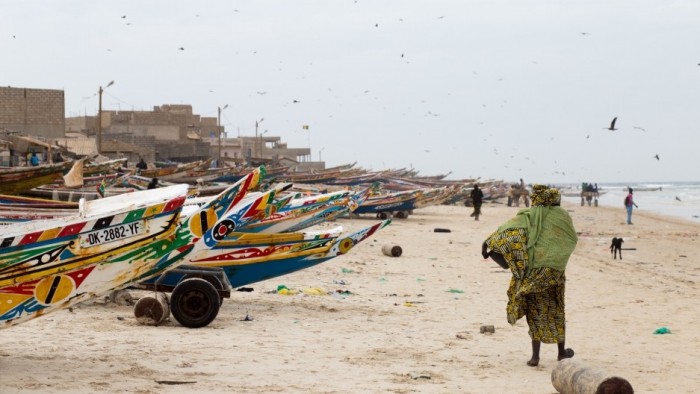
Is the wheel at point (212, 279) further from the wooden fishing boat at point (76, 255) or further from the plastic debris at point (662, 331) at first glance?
the plastic debris at point (662, 331)

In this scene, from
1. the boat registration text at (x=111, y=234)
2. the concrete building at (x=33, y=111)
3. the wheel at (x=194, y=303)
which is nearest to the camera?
the boat registration text at (x=111, y=234)

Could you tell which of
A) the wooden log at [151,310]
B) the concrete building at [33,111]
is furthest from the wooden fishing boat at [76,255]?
the concrete building at [33,111]

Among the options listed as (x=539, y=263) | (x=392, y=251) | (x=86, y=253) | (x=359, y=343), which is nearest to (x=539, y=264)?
(x=539, y=263)

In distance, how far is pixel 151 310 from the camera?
10070mm

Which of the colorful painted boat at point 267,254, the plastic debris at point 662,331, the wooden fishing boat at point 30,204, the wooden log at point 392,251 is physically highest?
the wooden fishing boat at point 30,204

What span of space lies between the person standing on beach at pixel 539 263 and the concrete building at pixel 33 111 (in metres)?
40.6

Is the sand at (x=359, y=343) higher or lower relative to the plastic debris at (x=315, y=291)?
lower

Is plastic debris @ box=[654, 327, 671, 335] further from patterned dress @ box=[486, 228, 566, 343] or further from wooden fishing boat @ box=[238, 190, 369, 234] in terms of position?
wooden fishing boat @ box=[238, 190, 369, 234]

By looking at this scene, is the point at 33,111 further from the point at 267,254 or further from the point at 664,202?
the point at 664,202

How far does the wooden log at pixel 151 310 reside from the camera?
10.0 meters

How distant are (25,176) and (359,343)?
1034 centimetres

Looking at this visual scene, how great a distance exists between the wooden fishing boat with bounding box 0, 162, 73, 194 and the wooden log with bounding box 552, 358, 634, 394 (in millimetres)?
12569

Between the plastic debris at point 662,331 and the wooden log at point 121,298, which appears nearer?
the plastic debris at point 662,331

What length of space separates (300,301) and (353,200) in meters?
10.8
